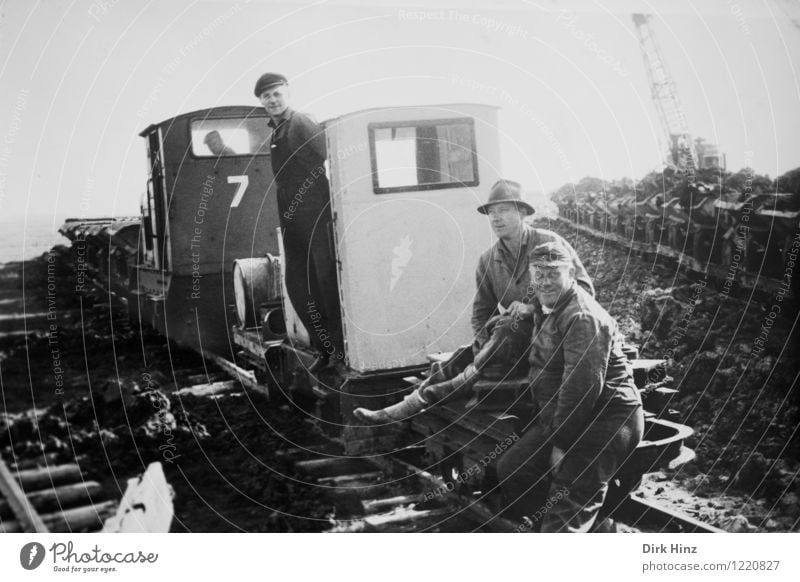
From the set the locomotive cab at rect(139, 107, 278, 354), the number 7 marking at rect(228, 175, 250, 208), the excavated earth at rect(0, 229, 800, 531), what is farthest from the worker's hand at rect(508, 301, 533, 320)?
the number 7 marking at rect(228, 175, 250, 208)

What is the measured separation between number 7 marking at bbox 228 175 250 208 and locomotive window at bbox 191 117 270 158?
14cm

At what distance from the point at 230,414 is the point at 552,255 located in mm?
1196

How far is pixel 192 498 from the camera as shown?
2.55 metres

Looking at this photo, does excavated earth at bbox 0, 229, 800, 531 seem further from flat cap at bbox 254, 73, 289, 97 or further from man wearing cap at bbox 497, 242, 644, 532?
flat cap at bbox 254, 73, 289, 97

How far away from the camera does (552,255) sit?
2.32m

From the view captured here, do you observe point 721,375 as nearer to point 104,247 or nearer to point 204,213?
point 204,213

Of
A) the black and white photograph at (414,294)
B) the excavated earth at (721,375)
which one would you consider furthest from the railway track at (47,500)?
the excavated earth at (721,375)

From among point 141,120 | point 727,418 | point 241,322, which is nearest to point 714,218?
point 727,418

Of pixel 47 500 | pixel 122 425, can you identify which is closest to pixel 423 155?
pixel 122 425

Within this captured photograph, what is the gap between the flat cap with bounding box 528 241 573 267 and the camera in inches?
91.5

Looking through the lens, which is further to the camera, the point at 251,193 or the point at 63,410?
the point at 251,193

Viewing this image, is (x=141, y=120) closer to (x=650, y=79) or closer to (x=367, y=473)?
(x=367, y=473)
